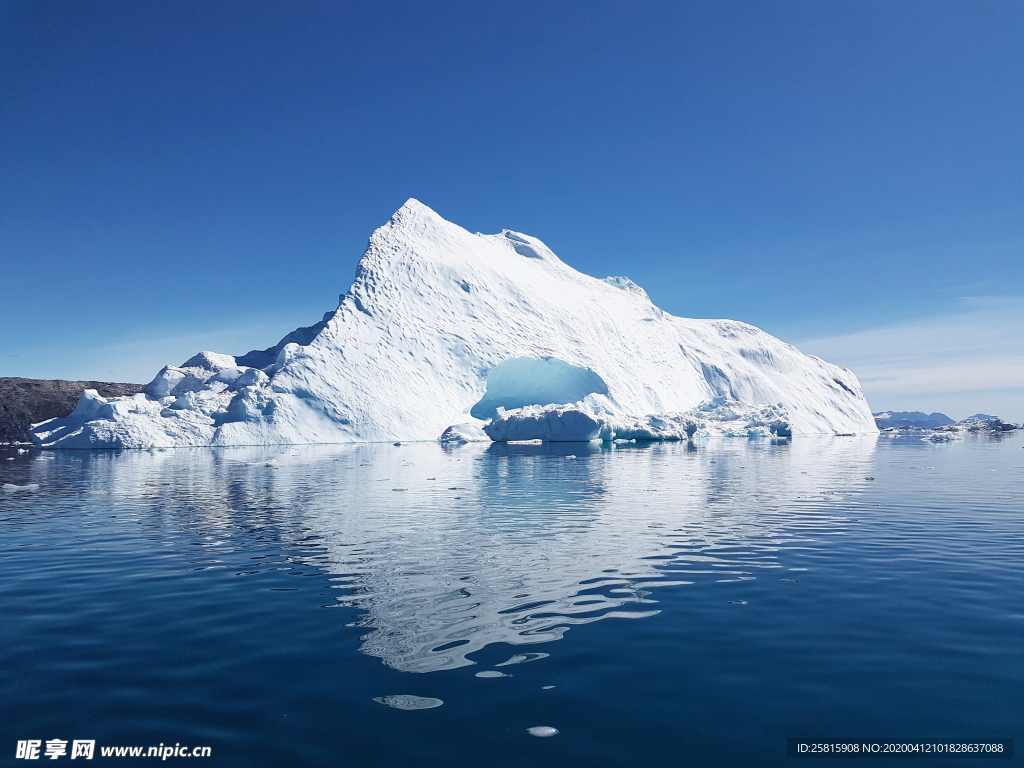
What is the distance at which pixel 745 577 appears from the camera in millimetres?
6984

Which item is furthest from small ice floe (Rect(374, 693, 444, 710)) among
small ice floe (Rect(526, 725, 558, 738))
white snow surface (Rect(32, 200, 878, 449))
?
white snow surface (Rect(32, 200, 878, 449))

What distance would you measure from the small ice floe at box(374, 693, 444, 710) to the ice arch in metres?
45.7

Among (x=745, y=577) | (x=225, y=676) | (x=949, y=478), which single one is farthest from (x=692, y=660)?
(x=949, y=478)

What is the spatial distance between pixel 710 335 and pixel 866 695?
71.3 m

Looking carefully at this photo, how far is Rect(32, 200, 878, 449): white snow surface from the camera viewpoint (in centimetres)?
4284

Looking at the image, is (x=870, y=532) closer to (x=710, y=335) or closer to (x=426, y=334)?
(x=426, y=334)

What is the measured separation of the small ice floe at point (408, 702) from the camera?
12.7 ft

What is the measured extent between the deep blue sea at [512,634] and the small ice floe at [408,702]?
20mm

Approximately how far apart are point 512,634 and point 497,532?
4.78 metres

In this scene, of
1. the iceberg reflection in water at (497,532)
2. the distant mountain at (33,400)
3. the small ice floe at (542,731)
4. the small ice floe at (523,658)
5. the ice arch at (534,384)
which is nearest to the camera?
the small ice floe at (542,731)

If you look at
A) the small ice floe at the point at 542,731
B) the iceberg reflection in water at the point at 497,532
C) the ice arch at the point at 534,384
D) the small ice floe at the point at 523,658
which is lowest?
the small ice floe at the point at 542,731

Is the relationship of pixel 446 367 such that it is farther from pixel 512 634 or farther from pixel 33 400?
pixel 33 400

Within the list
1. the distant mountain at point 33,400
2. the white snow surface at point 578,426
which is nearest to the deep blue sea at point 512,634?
the white snow surface at point 578,426

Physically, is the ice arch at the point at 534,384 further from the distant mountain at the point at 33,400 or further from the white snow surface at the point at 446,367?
the distant mountain at the point at 33,400
